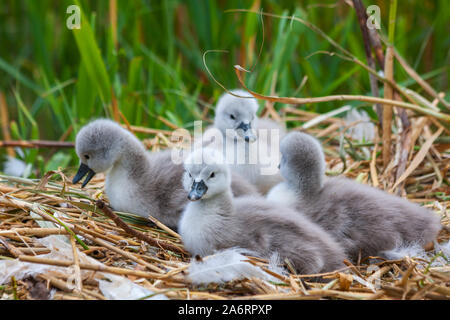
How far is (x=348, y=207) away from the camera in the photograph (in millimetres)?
3205

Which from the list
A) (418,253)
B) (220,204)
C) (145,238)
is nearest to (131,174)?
(145,238)

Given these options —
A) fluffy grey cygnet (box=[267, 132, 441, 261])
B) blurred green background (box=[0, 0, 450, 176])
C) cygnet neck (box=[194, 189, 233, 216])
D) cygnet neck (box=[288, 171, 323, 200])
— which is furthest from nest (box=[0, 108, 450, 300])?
blurred green background (box=[0, 0, 450, 176])

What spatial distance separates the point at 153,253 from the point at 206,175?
444 millimetres

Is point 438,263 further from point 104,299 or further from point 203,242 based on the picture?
point 104,299

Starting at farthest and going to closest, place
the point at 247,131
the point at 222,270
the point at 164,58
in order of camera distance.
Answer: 1. the point at 164,58
2. the point at 247,131
3. the point at 222,270

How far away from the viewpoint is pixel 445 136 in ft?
13.3

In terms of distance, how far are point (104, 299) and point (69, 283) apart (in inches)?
6.6

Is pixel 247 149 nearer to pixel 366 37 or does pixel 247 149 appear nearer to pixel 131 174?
pixel 131 174

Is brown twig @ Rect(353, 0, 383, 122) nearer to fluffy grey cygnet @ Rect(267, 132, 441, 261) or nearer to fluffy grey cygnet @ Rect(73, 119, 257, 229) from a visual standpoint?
fluffy grey cygnet @ Rect(267, 132, 441, 261)

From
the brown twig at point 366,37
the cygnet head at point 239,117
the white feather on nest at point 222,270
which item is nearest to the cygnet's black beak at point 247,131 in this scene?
the cygnet head at point 239,117

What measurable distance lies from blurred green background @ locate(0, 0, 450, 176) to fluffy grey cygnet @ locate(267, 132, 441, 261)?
1353 millimetres

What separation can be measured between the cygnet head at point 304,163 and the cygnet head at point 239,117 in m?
0.42

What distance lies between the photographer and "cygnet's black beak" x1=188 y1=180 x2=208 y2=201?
2.80 metres

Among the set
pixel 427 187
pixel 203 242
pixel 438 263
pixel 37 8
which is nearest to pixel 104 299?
pixel 203 242
